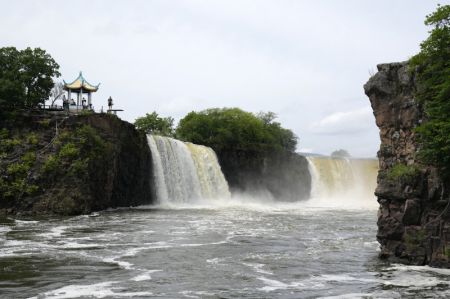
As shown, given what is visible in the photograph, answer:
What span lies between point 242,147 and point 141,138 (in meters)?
20.2

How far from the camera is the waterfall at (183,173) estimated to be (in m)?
44.8

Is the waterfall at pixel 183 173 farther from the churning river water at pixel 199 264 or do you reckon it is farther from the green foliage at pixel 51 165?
the churning river water at pixel 199 264

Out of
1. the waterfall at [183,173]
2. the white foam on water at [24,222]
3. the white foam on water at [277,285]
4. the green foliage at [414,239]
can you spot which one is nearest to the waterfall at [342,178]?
the waterfall at [183,173]

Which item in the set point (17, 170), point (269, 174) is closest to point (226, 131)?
point (269, 174)

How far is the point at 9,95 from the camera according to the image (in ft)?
130

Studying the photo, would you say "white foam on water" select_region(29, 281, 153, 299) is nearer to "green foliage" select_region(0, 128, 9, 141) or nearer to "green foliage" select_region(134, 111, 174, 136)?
"green foliage" select_region(0, 128, 9, 141)

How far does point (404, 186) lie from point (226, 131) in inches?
1815

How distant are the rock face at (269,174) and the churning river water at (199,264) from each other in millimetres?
30907

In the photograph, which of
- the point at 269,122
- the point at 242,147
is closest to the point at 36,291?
the point at 242,147

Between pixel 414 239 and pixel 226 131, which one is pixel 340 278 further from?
pixel 226 131

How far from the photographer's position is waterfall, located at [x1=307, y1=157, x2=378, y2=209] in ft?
221

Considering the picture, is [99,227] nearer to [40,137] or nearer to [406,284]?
[40,137]

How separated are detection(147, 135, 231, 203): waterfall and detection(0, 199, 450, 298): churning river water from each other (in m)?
15.8

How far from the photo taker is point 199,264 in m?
17.5
